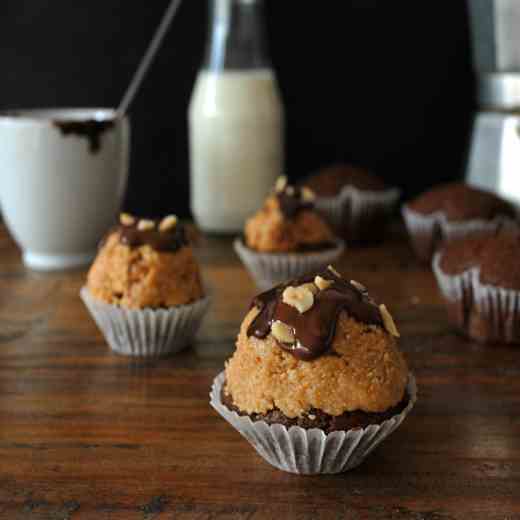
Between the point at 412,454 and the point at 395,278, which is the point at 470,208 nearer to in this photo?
the point at 395,278

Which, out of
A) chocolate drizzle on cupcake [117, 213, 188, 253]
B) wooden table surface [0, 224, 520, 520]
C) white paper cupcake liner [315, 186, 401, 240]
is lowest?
wooden table surface [0, 224, 520, 520]

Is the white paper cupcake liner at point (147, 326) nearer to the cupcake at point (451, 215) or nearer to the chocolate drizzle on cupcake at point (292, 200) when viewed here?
the chocolate drizzle on cupcake at point (292, 200)

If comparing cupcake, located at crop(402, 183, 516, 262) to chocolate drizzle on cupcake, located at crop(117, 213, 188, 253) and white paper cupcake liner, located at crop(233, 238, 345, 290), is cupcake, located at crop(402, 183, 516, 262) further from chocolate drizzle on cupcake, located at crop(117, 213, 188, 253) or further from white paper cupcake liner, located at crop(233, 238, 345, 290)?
chocolate drizzle on cupcake, located at crop(117, 213, 188, 253)

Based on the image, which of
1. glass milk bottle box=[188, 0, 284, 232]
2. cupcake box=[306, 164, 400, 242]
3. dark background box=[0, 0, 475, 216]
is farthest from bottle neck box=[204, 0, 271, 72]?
cupcake box=[306, 164, 400, 242]

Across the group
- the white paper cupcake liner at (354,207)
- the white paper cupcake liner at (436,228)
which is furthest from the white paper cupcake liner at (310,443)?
the white paper cupcake liner at (354,207)

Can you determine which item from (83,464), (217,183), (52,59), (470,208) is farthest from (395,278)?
(52,59)

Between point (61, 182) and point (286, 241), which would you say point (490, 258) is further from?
point (61, 182)
